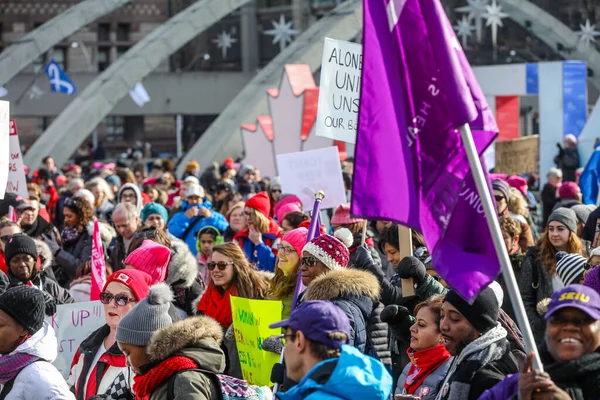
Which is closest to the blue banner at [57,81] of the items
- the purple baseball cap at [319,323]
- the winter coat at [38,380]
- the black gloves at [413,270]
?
the black gloves at [413,270]

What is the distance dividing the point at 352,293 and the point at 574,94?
18.5 meters

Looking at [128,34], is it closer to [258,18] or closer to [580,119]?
[258,18]

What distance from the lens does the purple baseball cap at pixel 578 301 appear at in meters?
3.84

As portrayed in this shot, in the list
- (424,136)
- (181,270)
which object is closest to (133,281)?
(181,270)

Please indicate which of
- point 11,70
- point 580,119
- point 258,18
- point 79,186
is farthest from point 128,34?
point 79,186

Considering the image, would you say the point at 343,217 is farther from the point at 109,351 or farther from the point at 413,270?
the point at 109,351

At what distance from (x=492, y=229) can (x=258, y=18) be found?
5001 centimetres

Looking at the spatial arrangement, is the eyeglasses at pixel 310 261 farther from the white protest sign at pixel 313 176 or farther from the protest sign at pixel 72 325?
the white protest sign at pixel 313 176

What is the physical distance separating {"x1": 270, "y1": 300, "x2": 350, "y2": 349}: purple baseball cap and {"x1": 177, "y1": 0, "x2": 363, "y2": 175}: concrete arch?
78.9 feet

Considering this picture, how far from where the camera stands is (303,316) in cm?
419

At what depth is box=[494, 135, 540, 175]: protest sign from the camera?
2059 cm

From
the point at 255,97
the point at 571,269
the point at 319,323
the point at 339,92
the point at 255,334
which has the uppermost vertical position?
the point at 339,92

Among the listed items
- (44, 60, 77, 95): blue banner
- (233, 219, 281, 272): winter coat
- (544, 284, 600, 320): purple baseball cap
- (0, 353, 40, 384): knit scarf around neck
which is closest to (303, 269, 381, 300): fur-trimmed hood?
(0, 353, 40, 384): knit scarf around neck

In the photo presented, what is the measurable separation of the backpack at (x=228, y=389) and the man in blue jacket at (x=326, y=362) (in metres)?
0.71
